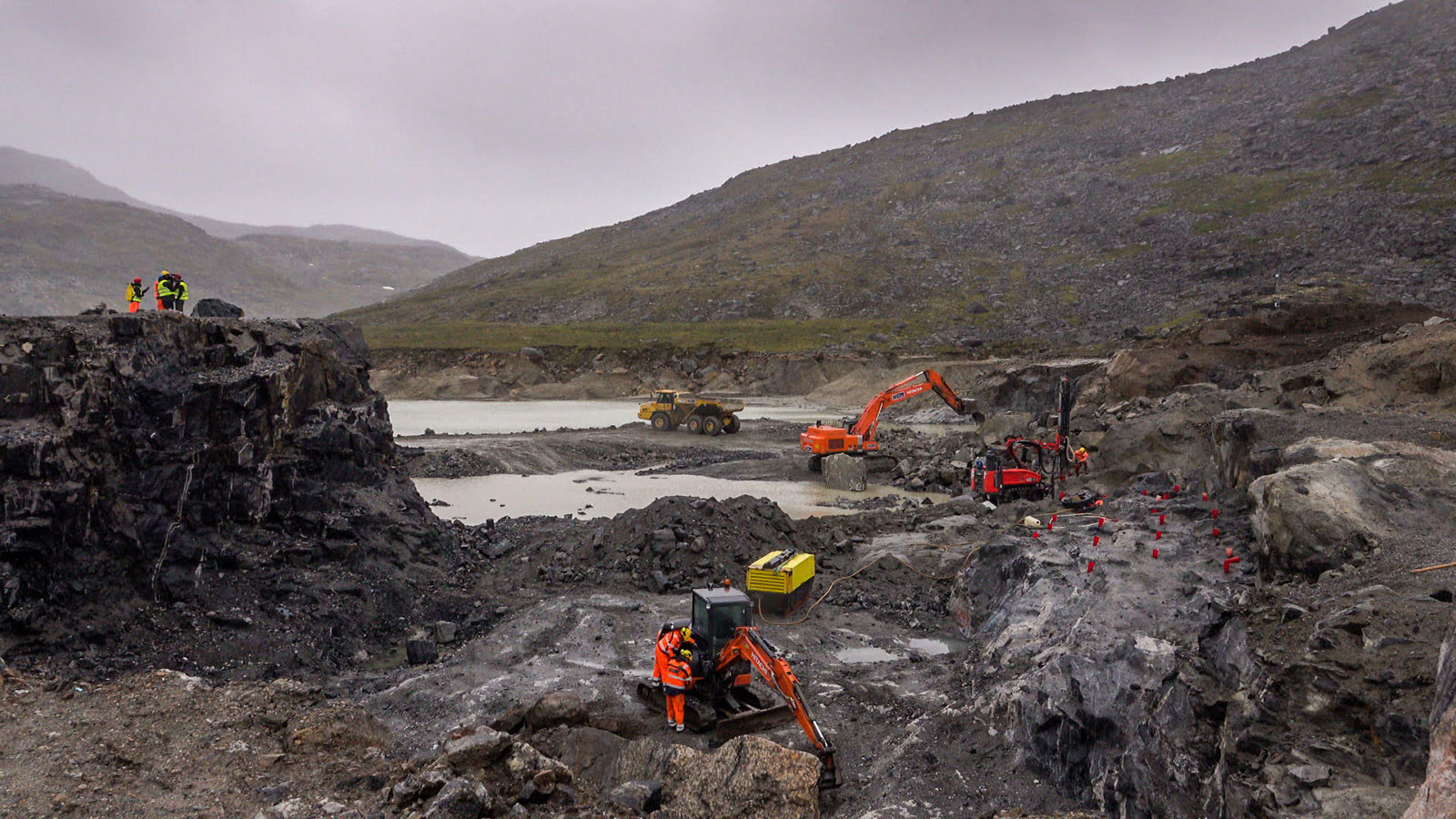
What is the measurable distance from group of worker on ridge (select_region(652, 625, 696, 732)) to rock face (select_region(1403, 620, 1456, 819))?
7019 mm

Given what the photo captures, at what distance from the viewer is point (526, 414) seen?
47.2 meters

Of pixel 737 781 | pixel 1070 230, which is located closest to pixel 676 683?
pixel 737 781

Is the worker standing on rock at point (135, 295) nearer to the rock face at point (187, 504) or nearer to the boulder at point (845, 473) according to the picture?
the rock face at point (187, 504)

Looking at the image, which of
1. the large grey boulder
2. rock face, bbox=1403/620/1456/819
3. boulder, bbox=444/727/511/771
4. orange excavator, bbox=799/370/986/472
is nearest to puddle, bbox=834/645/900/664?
the large grey boulder

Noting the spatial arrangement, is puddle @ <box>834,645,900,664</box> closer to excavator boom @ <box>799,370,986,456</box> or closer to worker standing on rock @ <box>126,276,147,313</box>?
excavator boom @ <box>799,370,986,456</box>

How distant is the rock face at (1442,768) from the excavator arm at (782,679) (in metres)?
4.97

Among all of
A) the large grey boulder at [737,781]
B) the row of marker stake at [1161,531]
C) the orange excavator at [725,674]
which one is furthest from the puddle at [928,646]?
the large grey boulder at [737,781]

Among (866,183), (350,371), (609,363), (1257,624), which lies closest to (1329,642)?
(1257,624)

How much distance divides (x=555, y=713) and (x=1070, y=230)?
86.9 metres

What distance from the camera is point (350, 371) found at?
17.8 meters

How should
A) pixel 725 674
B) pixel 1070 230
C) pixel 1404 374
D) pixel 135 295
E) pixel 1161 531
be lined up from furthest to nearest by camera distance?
pixel 1070 230 < pixel 1404 374 < pixel 135 295 < pixel 1161 531 < pixel 725 674

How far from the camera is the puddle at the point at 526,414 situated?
1628 inches

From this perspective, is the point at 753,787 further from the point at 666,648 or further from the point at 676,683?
the point at 666,648

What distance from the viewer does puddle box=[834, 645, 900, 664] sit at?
41.0 feet
